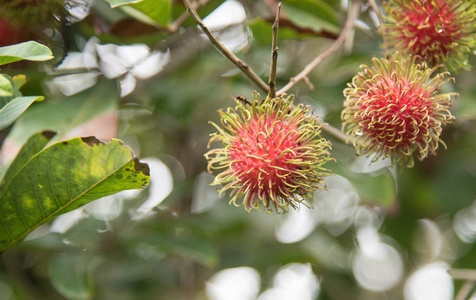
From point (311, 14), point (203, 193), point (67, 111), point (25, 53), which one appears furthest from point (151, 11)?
point (203, 193)

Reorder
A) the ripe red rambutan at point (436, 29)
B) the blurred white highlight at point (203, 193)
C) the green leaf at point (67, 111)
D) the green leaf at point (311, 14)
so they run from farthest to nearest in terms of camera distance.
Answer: the blurred white highlight at point (203, 193), the green leaf at point (311, 14), the green leaf at point (67, 111), the ripe red rambutan at point (436, 29)

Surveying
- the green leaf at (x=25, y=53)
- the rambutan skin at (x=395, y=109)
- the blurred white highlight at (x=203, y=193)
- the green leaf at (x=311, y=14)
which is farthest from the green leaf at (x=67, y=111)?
the blurred white highlight at (x=203, y=193)

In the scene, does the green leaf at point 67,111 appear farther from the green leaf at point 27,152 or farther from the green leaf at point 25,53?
the green leaf at point 25,53

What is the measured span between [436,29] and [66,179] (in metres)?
0.86

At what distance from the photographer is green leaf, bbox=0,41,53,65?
0.88 metres

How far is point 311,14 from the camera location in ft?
5.04

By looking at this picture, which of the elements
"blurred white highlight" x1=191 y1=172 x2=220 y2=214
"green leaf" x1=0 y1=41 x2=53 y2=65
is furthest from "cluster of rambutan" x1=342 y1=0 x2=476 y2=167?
"blurred white highlight" x1=191 y1=172 x2=220 y2=214

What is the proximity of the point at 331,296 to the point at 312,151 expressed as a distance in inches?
53.6

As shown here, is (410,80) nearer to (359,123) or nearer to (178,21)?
(359,123)

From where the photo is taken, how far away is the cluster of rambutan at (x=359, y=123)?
107cm

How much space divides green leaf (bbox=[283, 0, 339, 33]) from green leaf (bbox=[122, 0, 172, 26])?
34 centimetres

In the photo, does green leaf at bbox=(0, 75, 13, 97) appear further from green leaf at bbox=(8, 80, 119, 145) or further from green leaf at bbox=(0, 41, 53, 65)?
green leaf at bbox=(8, 80, 119, 145)

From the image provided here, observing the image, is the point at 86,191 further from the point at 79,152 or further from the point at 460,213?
the point at 460,213

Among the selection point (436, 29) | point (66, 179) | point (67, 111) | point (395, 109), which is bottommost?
point (67, 111)
